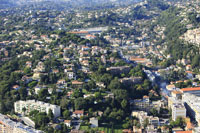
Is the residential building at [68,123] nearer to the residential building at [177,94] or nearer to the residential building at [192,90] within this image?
the residential building at [177,94]

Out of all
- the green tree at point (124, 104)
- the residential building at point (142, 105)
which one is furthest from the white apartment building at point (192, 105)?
the green tree at point (124, 104)

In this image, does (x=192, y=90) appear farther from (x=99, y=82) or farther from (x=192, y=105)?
(x=99, y=82)

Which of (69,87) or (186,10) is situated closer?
(69,87)

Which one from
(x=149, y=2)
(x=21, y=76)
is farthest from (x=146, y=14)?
(x=21, y=76)

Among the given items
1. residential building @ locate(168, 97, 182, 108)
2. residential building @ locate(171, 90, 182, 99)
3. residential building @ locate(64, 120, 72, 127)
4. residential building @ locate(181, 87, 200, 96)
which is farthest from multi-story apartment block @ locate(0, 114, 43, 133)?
residential building @ locate(181, 87, 200, 96)

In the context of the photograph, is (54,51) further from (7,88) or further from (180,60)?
(180,60)

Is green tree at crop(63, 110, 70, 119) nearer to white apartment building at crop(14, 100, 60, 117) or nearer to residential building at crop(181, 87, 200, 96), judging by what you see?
white apartment building at crop(14, 100, 60, 117)
